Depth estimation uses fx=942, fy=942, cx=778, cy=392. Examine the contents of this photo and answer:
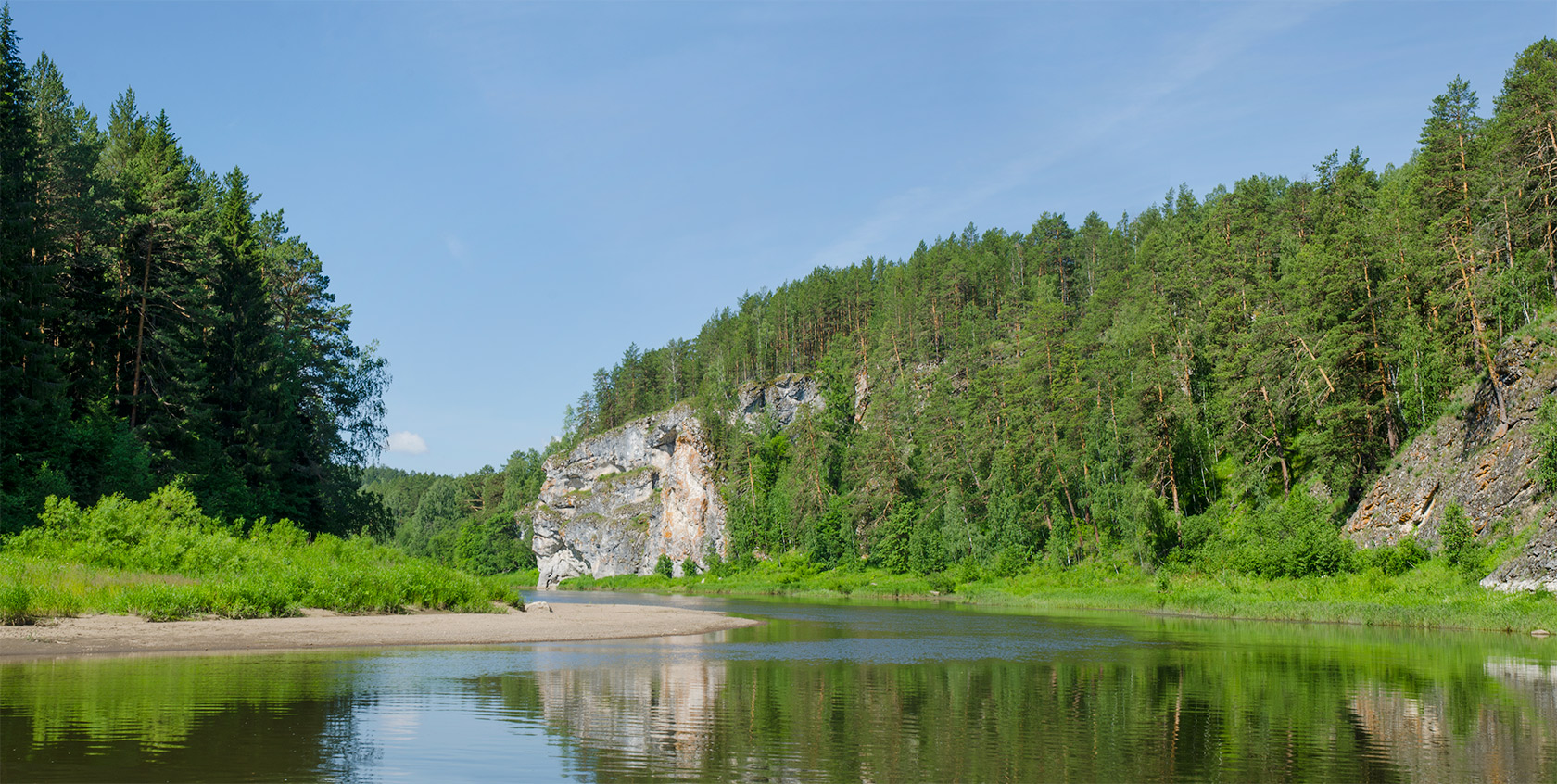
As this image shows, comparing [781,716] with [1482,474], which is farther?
[1482,474]

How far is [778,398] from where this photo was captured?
133000 millimetres

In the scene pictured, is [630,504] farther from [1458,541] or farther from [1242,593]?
[1458,541]

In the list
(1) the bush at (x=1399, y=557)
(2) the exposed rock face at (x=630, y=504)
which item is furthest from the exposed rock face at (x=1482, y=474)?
(2) the exposed rock face at (x=630, y=504)

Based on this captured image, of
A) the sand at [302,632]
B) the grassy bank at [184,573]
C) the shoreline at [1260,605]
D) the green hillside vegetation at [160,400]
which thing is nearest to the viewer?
the sand at [302,632]

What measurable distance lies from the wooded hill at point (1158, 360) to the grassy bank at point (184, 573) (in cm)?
4632

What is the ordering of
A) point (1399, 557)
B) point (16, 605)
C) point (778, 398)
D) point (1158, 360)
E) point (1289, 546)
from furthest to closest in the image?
point (778, 398)
point (1158, 360)
point (1289, 546)
point (1399, 557)
point (16, 605)

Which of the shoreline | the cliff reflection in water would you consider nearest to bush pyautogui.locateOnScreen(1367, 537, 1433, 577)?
the shoreline

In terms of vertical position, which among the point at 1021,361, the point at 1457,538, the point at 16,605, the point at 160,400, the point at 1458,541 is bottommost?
the point at 1458,541

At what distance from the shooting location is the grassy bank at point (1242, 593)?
127ft

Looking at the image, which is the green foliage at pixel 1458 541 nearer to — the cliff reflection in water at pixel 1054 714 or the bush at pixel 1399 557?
the bush at pixel 1399 557

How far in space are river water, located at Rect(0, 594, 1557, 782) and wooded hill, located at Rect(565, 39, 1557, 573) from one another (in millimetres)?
27367

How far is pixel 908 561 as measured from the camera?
93.4 m

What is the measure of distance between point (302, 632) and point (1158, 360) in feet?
189

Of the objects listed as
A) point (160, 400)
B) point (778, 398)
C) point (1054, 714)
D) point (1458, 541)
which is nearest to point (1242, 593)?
point (1458, 541)
